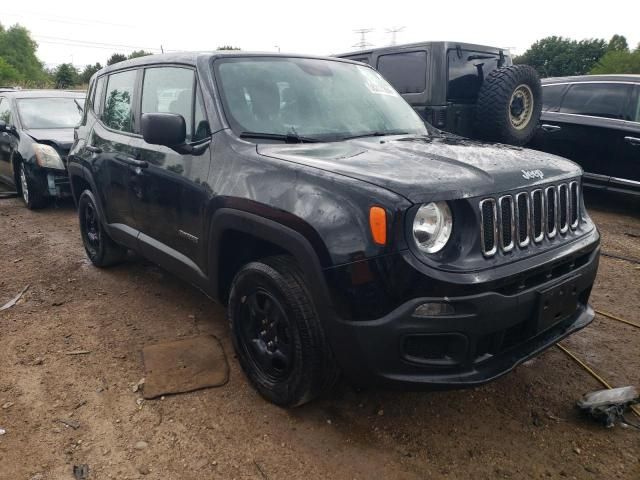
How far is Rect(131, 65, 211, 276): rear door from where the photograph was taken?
297 centimetres

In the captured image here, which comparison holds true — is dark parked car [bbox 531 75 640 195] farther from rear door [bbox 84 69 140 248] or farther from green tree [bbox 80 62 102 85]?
green tree [bbox 80 62 102 85]

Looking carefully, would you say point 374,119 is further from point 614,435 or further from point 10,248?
point 10,248

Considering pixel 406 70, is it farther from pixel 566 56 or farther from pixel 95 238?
pixel 566 56

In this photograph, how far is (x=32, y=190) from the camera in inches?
274

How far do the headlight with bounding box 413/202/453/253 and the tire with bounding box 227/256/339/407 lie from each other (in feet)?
1.93

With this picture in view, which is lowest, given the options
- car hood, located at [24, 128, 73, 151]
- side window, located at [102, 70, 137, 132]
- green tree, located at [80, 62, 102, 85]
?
car hood, located at [24, 128, 73, 151]

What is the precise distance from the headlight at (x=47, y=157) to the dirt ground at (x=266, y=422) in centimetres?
359

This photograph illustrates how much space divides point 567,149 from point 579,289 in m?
4.77

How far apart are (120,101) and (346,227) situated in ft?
9.17

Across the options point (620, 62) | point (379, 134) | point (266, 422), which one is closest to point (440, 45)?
point (379, 134)

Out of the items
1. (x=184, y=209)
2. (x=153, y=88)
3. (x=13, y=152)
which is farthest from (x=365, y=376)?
(x=13, y=152)

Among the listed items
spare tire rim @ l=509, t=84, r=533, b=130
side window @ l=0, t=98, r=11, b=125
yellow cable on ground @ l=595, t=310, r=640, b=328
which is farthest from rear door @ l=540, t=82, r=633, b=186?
side window @ l=0, t=98, r=11, b=125

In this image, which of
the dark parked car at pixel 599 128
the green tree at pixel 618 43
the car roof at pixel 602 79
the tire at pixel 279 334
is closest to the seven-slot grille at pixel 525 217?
the tire at pixel 279 334

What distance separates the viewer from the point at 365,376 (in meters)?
2.20
